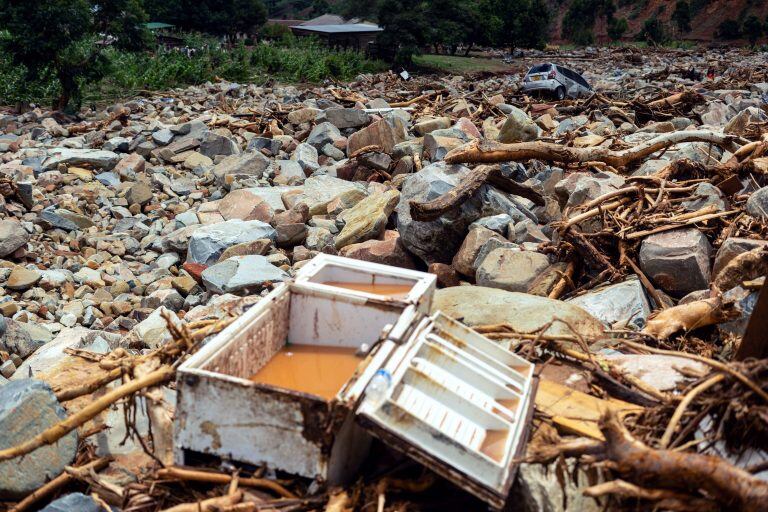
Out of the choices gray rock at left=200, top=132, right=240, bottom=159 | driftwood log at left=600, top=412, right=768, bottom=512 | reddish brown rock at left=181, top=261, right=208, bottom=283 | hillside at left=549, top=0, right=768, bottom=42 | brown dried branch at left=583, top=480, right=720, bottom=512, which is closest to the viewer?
driftwood log at left=600, top=412, right=768, bottom=512

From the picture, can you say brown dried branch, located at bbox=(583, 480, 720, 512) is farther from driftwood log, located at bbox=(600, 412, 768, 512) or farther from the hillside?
the hillside

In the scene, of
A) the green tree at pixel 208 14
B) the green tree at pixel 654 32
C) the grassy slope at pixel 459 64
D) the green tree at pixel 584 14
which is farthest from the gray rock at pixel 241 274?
the green tree at pixel 584 14

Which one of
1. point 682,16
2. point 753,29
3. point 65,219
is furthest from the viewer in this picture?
point 682,16

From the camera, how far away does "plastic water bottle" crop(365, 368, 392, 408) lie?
225cm

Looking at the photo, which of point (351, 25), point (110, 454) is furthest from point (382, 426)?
point (351, 25)

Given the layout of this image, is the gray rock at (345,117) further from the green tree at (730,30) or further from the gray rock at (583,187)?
the green tree at (730,30)

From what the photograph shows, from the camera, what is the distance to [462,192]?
6195mm

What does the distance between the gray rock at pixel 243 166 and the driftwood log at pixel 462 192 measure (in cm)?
435

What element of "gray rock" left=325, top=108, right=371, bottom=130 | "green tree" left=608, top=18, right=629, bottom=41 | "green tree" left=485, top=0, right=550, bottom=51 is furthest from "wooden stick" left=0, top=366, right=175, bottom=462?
"green tree" left=608, top=18, right=629, bottom=41

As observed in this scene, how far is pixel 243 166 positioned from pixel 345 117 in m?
2.54

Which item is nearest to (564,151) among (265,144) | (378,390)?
(265,144)

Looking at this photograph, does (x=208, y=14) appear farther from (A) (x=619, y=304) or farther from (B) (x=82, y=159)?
(A) (x=619, y=304)

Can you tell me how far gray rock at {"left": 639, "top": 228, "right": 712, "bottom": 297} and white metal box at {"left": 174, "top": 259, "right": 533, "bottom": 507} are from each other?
2377mm

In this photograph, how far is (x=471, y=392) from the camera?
2625 millimetres
